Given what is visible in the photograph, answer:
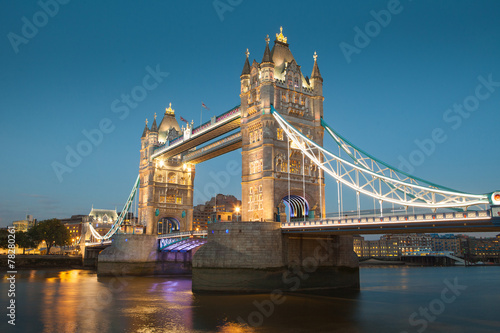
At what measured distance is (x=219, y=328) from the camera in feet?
77.4

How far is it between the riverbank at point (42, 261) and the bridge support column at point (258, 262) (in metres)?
60.8

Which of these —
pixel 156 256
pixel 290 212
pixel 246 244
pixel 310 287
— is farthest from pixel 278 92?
pixel 156 256

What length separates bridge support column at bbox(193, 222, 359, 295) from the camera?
3541cm

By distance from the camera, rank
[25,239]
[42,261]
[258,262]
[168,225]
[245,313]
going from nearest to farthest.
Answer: [245,313]
[258,262]
[168,225]
[42,261]
[25,239]

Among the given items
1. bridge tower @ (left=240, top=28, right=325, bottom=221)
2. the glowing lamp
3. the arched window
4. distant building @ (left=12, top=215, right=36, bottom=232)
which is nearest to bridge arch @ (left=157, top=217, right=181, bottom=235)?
the arched window

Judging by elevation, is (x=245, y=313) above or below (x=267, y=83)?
below

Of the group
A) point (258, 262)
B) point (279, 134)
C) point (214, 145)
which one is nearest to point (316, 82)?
point (279, 134)

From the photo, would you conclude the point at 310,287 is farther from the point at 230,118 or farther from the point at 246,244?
the point at 230,118

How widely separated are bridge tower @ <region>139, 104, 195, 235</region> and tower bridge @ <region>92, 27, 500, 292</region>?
8176 mm

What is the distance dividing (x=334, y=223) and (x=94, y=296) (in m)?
22.3

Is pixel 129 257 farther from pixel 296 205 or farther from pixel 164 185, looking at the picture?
pixel 296 205

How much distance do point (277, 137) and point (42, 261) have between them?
6575cm

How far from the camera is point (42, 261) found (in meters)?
85.7

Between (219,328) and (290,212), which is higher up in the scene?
(290,212)
